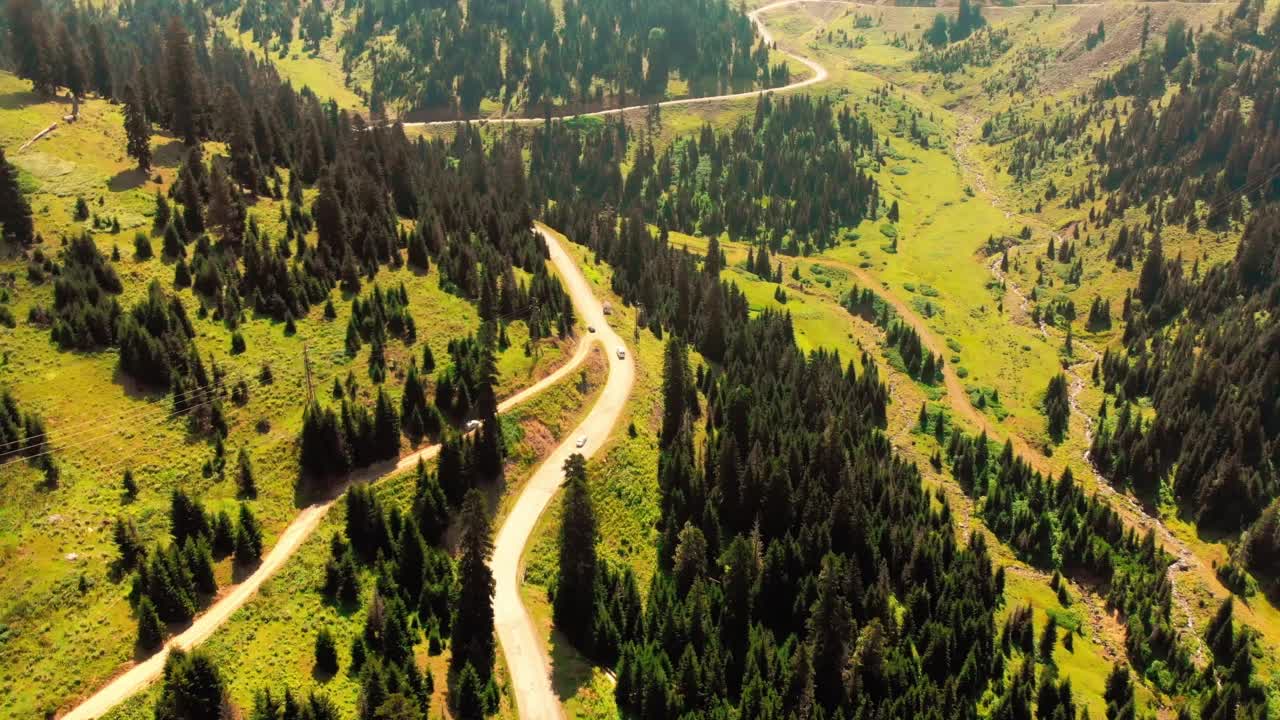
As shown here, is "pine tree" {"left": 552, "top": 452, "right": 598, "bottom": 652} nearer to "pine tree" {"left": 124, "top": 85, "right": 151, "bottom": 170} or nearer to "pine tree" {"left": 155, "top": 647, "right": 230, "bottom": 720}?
"pine tree" {"left": 155, "top": 647, "right": 230, "bottom": 720}

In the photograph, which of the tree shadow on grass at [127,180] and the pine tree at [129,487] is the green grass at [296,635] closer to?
the pine tree at [129,487]

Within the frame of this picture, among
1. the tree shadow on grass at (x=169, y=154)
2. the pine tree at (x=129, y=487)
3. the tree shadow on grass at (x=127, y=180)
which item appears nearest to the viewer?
the pine tree at (x=129, y=487)

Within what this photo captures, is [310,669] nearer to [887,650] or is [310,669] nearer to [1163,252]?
[887,650]

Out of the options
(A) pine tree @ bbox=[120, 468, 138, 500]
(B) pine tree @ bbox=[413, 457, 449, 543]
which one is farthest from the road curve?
(A) pine tree @ bbox=[120, 468, 138, 500]

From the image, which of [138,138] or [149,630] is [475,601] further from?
[138,138]

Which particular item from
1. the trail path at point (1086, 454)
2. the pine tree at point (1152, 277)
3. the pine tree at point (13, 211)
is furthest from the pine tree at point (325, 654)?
the pine tree at point (1152, 277)

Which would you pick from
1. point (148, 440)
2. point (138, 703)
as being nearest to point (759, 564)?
point (138, 703)
